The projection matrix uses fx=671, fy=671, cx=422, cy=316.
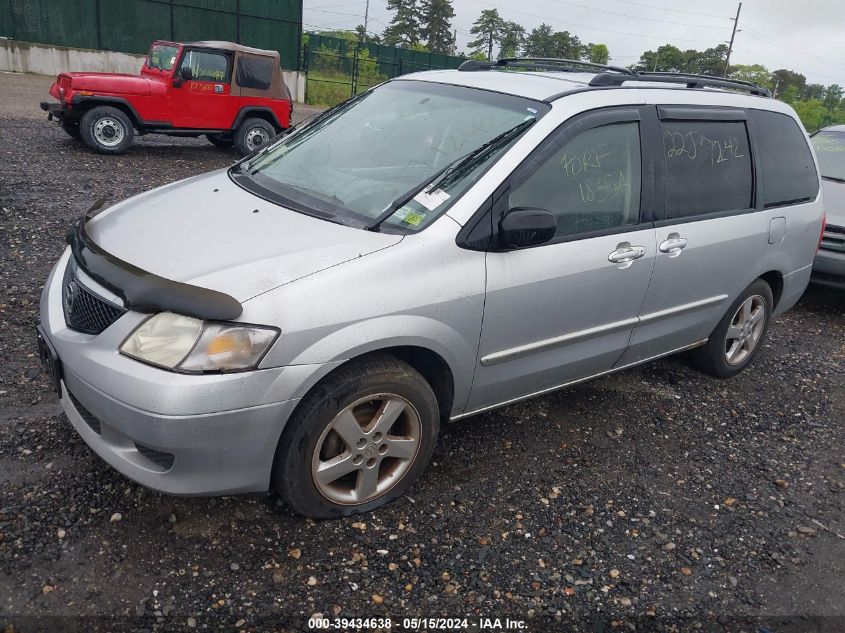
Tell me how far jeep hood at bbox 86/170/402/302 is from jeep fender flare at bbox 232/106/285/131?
8771 mm

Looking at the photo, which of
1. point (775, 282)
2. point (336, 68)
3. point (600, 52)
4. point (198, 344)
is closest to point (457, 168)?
point (198, 344)

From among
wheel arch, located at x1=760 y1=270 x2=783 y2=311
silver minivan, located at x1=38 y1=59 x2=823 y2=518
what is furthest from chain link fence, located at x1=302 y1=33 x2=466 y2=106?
silver minivan, located at x1=38 y1=59 x2=823 y2=518

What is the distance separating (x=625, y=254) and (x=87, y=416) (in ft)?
8.18

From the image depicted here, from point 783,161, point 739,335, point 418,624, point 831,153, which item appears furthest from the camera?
point 831,153

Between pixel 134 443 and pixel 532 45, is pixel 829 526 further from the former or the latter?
pixel 532 45

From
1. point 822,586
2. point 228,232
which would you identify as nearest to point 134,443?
point 228,232

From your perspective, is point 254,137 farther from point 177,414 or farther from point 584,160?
point 177,414

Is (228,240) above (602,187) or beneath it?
beneath

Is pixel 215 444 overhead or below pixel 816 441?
overhead

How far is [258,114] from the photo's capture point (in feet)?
38.3

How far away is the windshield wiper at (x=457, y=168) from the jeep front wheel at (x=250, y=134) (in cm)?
917

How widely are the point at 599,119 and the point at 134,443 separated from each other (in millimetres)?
2484

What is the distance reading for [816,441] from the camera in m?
3.98

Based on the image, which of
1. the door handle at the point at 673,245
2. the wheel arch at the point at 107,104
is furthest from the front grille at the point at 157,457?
the wheel arch at the point at 107,104
